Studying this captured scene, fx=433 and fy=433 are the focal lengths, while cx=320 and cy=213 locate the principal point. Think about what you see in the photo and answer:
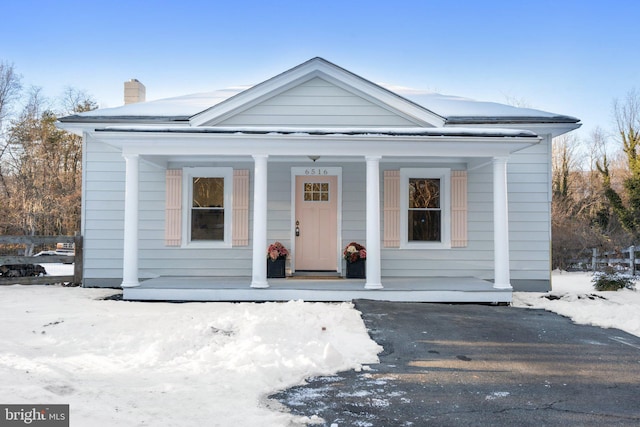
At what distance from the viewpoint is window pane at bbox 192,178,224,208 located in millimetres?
9211

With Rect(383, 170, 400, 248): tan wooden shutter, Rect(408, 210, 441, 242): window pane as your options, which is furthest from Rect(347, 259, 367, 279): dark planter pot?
Rect(408, 210, 441, 242): window pane

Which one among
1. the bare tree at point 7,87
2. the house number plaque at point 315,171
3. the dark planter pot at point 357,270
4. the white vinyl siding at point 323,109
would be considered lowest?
the dark planter pot at point 357,270

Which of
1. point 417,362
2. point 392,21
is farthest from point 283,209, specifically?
point 392,21

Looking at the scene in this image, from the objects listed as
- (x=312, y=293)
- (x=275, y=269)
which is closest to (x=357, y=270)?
(x=312, y=293)

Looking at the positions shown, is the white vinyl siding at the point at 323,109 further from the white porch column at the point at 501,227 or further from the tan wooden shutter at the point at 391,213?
the white porch column at the point at 501,227

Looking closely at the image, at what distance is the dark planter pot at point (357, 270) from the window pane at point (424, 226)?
1.27 metres

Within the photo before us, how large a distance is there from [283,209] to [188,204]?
200 cm

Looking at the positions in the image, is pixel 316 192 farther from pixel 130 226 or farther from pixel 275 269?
pixel 130 226

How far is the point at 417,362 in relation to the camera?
171 inches

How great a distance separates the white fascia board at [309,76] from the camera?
8.61m

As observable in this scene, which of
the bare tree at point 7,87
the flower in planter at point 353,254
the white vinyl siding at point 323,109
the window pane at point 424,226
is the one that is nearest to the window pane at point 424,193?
the window pane at point 424,226

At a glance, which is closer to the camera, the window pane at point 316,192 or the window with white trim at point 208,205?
the window with white trim at point 208,205

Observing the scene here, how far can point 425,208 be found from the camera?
9203 mm

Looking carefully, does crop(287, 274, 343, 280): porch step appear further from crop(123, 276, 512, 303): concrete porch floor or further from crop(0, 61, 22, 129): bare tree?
crop(0, 61, 22, 129): bare tree
